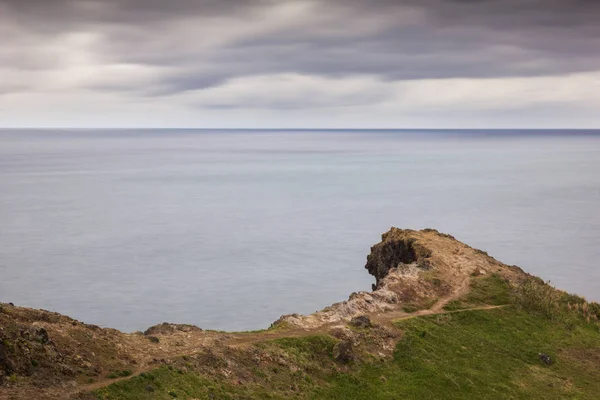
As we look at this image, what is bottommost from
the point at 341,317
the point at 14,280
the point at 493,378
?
the point at 14,280

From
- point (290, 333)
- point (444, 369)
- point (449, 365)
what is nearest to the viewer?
point (290, 333)

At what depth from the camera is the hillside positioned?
144ft

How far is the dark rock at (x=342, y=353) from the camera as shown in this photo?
2215 inches

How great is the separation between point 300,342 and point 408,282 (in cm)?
2206

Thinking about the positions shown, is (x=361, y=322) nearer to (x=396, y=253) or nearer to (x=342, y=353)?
(x=342, y=353)

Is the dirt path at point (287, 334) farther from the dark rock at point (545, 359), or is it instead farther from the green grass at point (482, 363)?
the dark rock at point (545, 359)

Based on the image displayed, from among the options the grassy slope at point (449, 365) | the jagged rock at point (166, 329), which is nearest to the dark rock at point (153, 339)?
the jagged rock at point (166, 329)

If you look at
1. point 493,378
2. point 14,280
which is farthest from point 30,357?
point 14,280

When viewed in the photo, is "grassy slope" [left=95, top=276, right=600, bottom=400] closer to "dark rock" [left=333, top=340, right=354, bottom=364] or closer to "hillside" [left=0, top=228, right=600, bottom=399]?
"hillside" [left=0, top=228, right=600, bottom=399]

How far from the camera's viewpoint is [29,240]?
17500 cm

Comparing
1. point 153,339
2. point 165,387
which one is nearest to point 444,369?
point 153,339

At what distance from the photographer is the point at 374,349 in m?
59.4

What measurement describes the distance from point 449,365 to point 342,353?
11.8 meters

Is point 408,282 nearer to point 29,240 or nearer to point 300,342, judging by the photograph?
point 300,342
